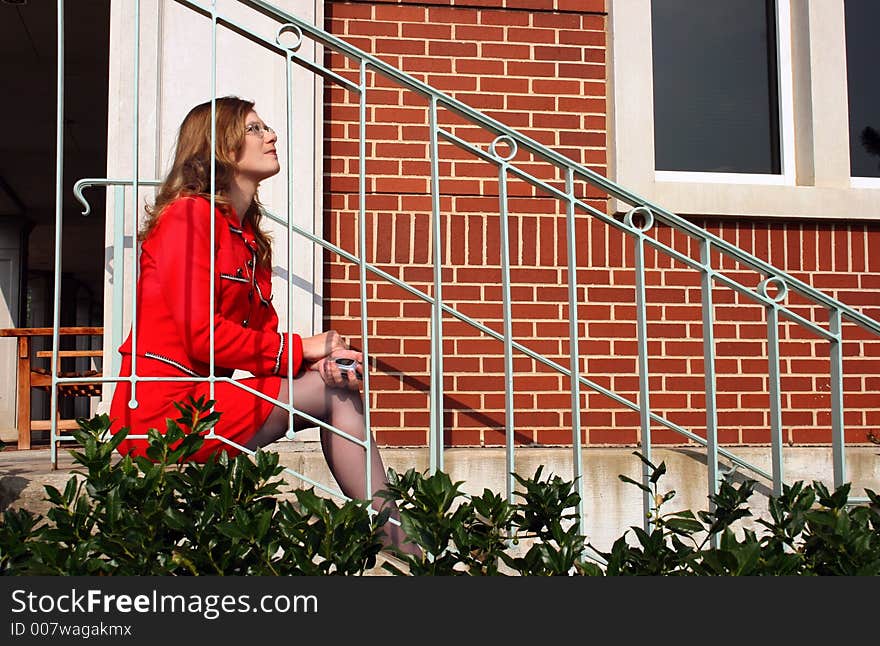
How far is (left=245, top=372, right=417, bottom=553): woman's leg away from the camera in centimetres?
271

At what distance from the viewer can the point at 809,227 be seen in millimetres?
4312

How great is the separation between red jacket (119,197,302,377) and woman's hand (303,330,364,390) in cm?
7

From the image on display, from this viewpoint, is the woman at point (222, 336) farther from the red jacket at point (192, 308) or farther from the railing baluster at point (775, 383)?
the railing baluster at point (775, 383)

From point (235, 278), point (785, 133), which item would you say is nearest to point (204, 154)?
point (235, 278)

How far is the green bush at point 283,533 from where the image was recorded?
1771mm

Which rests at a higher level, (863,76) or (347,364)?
(863,76)

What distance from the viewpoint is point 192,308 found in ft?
8.63

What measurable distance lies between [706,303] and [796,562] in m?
1.07

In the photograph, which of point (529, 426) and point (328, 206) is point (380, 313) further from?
point (529, 426)

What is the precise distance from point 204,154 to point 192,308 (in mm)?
518

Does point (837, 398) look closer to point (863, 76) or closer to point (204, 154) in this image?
point (204, 154)

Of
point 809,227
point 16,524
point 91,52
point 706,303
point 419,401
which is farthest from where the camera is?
point 91,52

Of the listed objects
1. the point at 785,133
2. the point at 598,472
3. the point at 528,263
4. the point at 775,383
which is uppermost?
the point at 785,133

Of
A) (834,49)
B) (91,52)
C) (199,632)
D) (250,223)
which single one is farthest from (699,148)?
(91,52)
